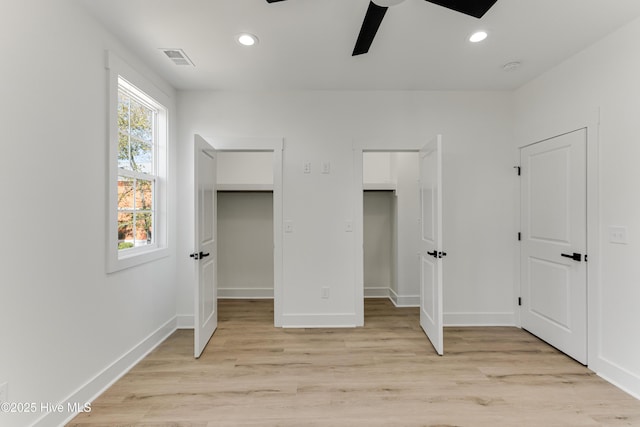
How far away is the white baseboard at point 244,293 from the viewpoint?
4.62m

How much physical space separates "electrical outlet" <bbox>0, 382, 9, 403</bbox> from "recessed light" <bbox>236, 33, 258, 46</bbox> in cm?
256

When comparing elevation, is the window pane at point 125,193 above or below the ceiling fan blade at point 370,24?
below

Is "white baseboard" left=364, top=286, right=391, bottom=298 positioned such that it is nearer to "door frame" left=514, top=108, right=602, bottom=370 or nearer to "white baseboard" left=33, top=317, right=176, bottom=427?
"door frame" left=514, top=108, right=602, bottom=370

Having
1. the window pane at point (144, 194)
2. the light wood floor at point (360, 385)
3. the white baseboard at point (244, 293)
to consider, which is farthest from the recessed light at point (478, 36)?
the white baseboard at point (244, 293)

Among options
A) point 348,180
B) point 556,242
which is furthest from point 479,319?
point 348,180

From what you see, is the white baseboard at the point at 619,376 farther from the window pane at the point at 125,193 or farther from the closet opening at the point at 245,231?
the window pane at the point at 125,193

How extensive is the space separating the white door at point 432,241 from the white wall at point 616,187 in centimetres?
117

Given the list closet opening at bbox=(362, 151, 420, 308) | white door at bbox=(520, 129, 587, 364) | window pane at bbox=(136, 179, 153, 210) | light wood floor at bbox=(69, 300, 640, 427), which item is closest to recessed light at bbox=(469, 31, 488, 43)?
white door at bbox=(520, 129, 587, 364)

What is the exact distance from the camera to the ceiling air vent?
8.57 ft

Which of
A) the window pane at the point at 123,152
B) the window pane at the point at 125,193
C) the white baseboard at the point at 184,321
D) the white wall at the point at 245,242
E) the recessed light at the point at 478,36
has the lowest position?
the white baseboard at the point at 184,321

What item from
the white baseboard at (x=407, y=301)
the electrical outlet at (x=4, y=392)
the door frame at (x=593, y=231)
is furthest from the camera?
the white baseboard at (x=407, y=301)

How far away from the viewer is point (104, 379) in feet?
7.32

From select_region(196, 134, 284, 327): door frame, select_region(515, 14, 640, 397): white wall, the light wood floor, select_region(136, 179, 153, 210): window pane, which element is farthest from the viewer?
select_region(196, 134, 284, 327): door frame

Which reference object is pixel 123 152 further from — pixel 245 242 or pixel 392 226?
pixel 392 226
